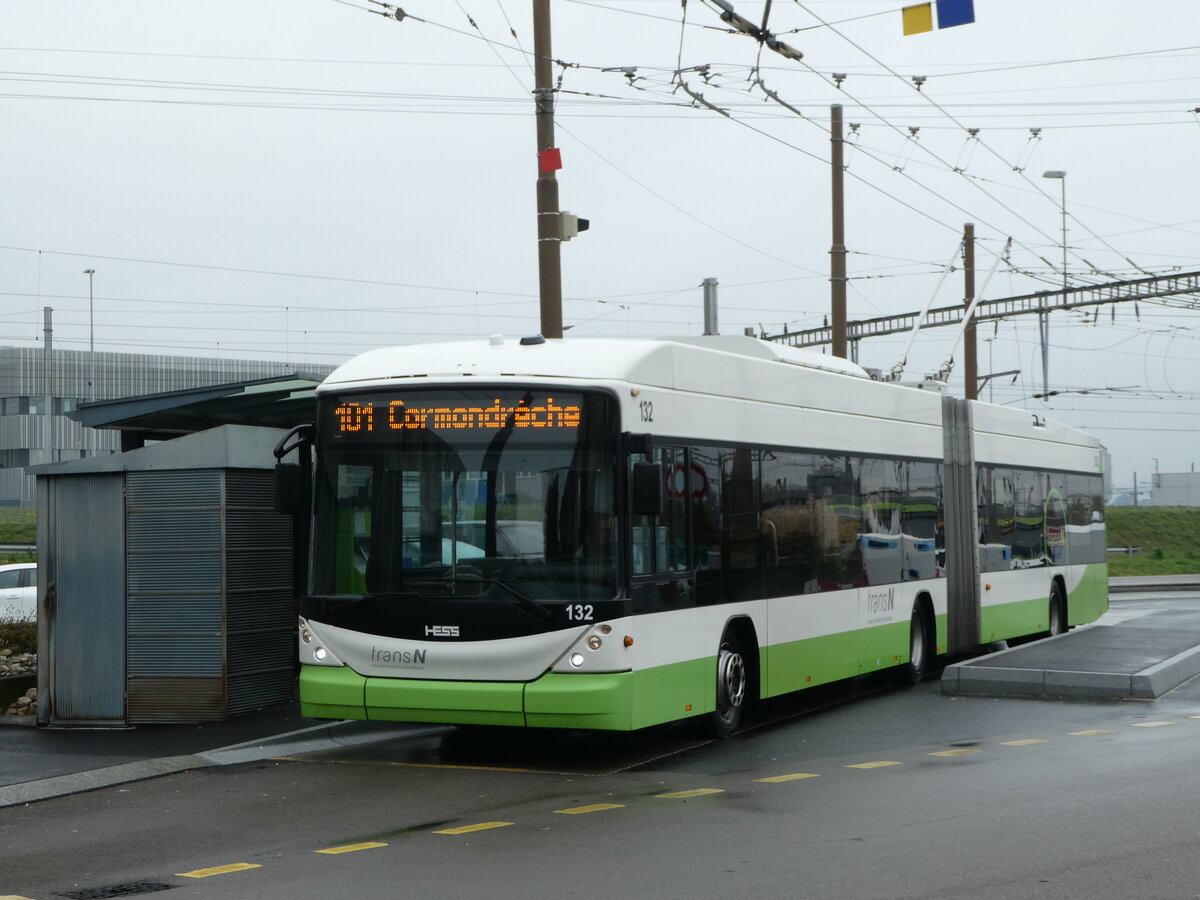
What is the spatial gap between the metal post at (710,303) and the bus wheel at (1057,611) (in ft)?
21.4

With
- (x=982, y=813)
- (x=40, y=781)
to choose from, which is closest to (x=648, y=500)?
(x=982, y=813)

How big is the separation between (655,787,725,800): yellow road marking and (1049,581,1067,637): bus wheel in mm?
12460

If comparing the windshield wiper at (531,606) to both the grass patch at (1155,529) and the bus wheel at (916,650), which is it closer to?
the bus wheel at (916,650)

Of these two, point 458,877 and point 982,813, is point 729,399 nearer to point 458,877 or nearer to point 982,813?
point 982,813

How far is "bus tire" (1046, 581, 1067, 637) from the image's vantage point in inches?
850

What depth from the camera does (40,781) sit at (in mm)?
10977

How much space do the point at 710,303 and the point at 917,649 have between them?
9.22 m

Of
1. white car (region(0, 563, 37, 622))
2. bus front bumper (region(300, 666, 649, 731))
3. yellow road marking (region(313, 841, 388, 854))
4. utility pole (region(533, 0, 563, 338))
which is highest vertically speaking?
utility pole (region(533, 0, 563, 338))

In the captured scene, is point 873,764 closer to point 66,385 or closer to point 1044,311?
point 1044,311

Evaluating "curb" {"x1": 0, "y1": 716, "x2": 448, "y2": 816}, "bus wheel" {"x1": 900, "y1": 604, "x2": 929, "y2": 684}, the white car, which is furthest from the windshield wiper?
the white car

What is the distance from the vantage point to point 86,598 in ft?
46.4

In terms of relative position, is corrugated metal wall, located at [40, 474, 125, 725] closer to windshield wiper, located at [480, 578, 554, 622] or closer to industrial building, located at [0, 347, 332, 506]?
windshield wiper, located at [480, 578, 554, 622]

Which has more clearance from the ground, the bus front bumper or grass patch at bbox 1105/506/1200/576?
grass patch at bbox 1105/506/1200/576

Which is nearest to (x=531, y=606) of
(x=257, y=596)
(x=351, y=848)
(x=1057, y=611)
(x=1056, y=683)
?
(x=351, y=848)
